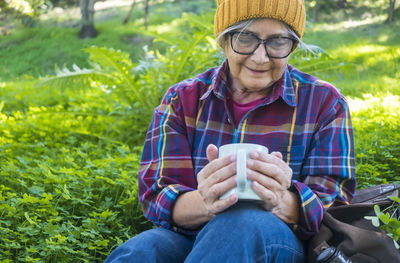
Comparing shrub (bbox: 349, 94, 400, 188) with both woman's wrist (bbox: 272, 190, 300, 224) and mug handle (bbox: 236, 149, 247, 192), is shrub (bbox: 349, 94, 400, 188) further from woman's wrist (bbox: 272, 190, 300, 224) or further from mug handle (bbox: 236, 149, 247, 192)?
mug handle (bbox: 236, 149, 247, 192)

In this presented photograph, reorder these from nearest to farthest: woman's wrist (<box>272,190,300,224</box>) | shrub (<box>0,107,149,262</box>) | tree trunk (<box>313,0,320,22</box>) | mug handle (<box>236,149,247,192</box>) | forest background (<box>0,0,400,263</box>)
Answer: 1. mug handle (<box>236,149,247,192</box>)
2. woman's wrist (<box>272,190,300,224</box>)
3. shrub (<box>0,107,149,262</box>)
4. forest background (<box>0,0,400,263</box>)
5. tree trunk (<box>313,0,320,22</box>)

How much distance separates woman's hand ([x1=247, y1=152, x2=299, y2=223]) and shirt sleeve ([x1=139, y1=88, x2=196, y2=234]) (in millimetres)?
475

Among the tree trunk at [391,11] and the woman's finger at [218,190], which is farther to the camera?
the tree trunk at [391,11]

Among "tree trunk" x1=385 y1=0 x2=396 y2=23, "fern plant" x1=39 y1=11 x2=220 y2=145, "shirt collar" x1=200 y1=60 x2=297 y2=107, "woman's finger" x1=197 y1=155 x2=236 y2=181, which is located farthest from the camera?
"tree trunk" x1=385 y1=0 x2=396 y2=23

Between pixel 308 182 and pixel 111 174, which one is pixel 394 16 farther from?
pixel 308 182

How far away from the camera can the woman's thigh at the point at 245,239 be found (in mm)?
1603

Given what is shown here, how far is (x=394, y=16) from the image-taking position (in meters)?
6.97

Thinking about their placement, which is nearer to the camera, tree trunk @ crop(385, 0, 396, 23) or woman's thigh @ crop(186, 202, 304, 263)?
woman's thigh @ crop(186, 202, 304, 263)

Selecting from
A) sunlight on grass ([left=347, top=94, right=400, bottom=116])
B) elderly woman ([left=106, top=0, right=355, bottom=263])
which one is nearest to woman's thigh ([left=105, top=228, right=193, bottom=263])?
elderly woman ([left=106, top=0, right=355, bottom=263])

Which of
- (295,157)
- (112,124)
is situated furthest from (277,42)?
(112,124)

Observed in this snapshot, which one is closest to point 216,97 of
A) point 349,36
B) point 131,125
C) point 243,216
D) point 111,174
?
point 243,216

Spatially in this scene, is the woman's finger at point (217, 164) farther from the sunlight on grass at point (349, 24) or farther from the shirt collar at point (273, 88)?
the sunlight on grass at point (349, 24)

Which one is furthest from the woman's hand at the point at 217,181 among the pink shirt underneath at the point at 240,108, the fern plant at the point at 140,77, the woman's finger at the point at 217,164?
the fern plant at the point at 140,77

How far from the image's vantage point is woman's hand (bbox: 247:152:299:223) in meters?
1.61
